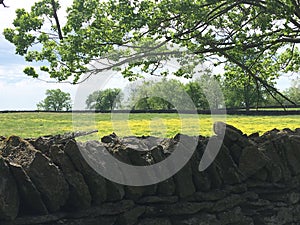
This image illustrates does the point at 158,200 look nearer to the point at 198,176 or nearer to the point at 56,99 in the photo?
the point at 198,176

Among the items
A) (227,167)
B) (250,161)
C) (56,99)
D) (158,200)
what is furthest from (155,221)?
(56,99)

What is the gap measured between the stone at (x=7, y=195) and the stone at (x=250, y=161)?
2.74 metres

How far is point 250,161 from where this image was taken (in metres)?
5.17

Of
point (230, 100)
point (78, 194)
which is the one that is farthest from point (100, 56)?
point (230, 100)

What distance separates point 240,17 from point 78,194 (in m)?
8.33

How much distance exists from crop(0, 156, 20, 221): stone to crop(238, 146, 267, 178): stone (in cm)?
274

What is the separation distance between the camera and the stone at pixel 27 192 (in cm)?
384

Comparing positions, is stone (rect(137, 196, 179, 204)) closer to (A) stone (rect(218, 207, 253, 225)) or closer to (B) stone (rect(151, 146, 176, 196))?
(B) stone (rect(151, 146, 176, 196))

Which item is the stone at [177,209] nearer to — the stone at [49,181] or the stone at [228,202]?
the stone at [228,202]

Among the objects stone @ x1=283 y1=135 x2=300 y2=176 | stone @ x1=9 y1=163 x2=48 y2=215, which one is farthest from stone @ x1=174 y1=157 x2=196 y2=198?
stone @ x1=283 y1=135 x2=300 y2=176

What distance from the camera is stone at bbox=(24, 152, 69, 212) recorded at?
12.9 ft

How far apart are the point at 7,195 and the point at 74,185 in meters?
0.64

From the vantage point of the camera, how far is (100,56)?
10086 mm

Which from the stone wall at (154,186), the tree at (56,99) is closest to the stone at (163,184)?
the stone wall at (154,186)
